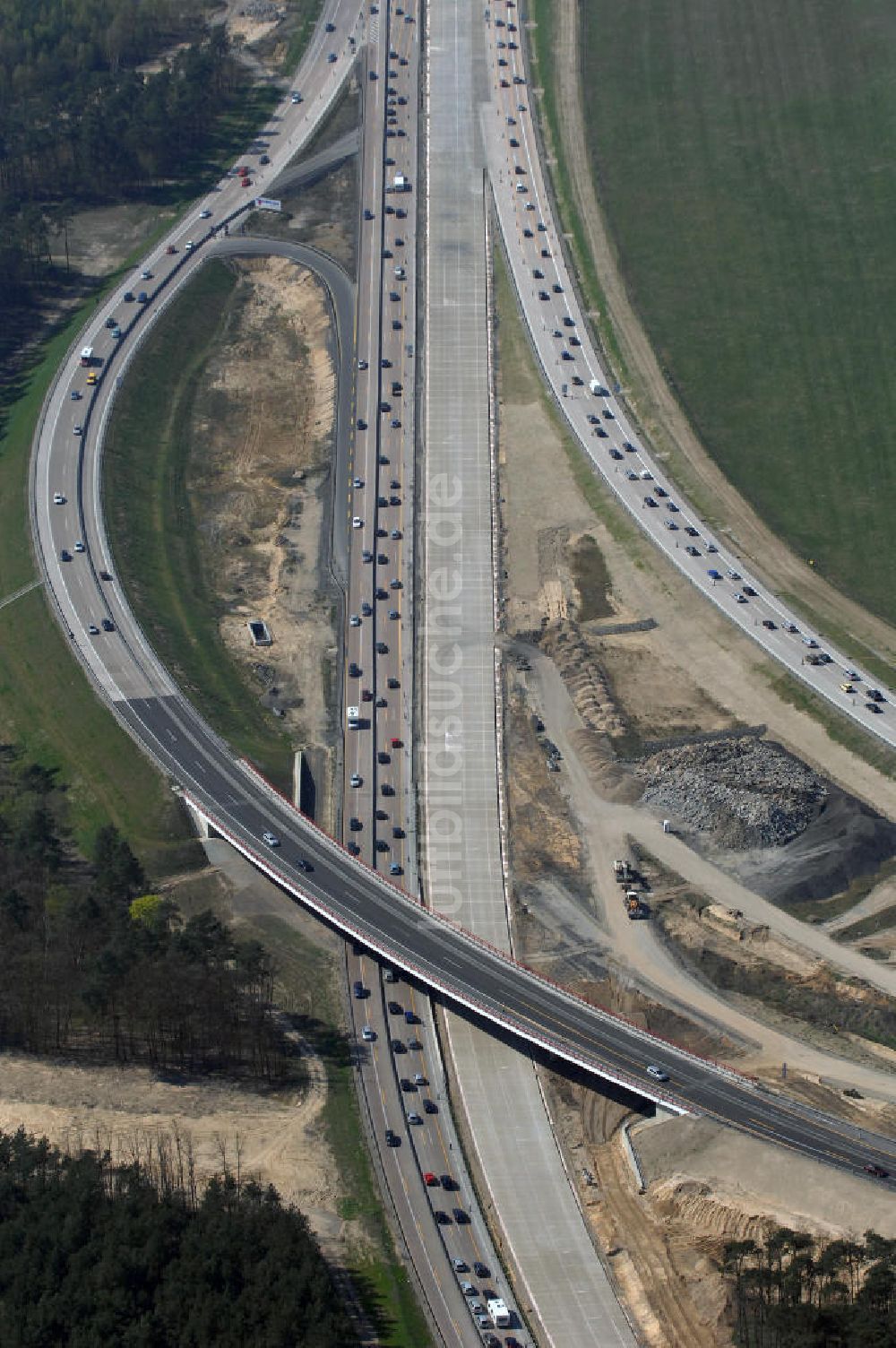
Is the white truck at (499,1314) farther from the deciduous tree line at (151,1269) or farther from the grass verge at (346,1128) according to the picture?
the deciduous tree line at (151,1269)

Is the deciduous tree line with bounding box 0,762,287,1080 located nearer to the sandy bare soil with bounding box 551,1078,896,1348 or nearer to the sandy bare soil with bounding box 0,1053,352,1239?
the sandy bare soil with bounding box 0,1053,352,1239

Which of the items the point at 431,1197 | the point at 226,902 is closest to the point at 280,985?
the point at 226,902

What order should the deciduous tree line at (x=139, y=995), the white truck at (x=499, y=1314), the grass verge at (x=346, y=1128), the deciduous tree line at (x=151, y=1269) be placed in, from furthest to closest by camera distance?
the deciduous tree line at (x=139, y=995), the grass verge at (x=346, y=1128), the white truck at (x=499, y=1314), the deciduous tree line at (x=151, y=1269)

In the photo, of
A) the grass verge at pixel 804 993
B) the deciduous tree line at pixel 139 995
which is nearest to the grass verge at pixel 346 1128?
the deciduous tree line at pixel 139 995

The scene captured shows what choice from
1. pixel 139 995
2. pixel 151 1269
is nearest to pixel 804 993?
pixel 139 995

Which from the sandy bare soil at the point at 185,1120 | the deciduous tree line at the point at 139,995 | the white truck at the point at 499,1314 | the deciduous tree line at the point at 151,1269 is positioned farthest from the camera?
the deciduous tree line at the point at 139,995

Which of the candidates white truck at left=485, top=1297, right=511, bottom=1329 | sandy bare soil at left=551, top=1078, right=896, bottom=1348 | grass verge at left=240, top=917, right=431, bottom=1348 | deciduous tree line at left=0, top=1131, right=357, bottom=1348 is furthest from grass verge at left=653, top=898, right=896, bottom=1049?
deciduous tree line at left=0, top=1131, right=357, bottom=1348
